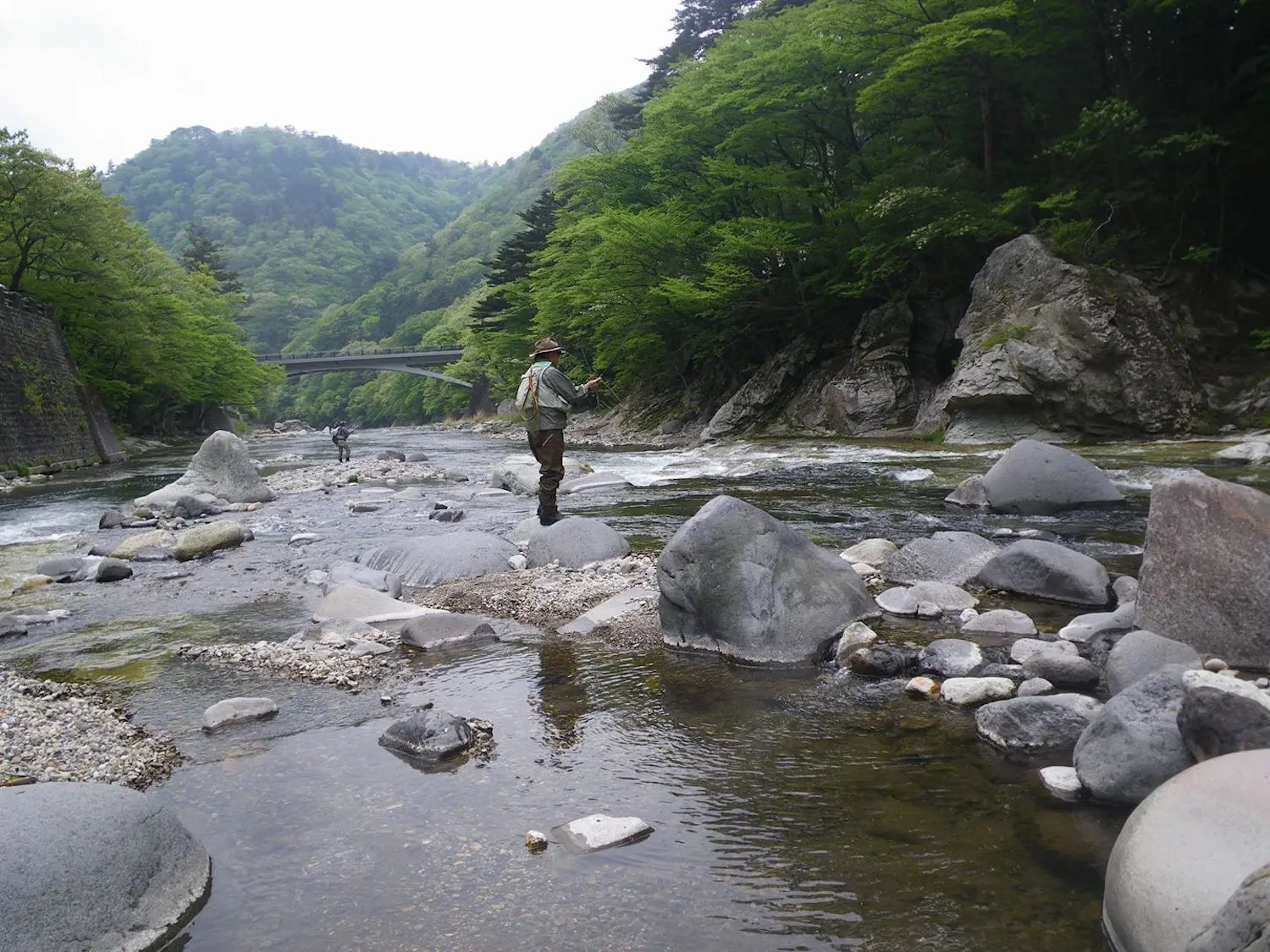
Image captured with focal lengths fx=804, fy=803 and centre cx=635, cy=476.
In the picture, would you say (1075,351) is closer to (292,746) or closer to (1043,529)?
(1043,529)

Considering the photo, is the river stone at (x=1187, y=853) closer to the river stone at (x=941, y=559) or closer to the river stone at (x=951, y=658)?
the river stone at (x=951, y=658)

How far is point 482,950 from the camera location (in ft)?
7.57

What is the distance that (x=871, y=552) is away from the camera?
23.2 feet

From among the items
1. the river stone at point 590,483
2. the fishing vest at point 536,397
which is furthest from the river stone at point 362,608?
the river stone at point 590,483

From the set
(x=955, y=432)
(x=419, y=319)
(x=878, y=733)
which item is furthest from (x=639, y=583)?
(x=419, y=319)

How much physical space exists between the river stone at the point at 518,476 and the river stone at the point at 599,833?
10.6m

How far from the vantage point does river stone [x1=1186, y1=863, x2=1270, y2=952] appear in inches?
60.8

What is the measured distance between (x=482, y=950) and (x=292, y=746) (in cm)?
189

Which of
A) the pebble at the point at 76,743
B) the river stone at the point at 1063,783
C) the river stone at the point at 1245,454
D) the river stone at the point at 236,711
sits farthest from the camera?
the river stone at the point at 1245,454

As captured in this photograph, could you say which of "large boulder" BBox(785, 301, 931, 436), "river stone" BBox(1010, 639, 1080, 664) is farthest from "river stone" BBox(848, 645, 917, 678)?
"large boulder" BBox(785, 301, 931, 436)

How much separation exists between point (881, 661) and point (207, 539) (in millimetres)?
8122

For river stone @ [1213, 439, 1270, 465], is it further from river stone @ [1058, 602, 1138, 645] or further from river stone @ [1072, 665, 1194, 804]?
river stone @ [1072, 665, 1194, 804]

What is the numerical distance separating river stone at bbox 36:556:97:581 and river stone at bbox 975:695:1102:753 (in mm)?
8552

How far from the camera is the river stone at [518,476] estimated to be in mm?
14000
